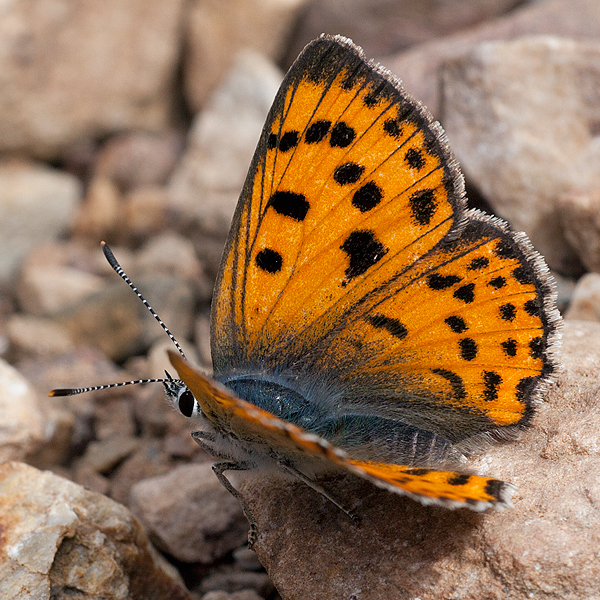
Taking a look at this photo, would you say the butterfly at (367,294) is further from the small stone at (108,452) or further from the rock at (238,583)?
the small stone at (108,452)

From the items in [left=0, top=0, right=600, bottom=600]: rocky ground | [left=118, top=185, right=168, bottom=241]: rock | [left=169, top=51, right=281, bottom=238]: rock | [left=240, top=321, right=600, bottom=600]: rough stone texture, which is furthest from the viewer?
[left=118, top=185, right=168, bottom=241]: rock

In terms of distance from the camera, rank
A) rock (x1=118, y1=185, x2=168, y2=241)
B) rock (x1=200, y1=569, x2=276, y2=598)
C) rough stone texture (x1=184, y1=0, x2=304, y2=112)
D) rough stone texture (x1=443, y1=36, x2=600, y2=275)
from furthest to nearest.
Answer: rough stone texture (x1=184, y1=0, x2=304, y2=112)
rock (x1=118, y1=185, x2=168, y2=241)
rough stone texture (x1=443, y1=36, x2=600, y2=275)
rock (x1=200, y1=569, x2=276, y2=598)

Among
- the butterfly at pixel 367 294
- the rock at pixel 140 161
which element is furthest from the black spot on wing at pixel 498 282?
the rock at pixel 140 161

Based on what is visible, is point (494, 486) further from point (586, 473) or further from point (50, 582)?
point (50, 582)

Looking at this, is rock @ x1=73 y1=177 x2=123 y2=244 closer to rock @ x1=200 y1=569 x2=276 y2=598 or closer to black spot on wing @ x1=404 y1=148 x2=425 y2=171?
rock @ x1=200 y1=569 x2=276 y2=598

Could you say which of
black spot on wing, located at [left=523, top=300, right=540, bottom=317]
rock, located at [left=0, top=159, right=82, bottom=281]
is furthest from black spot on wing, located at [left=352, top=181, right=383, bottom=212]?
rock, located at [left=0, top=159, right=82, bottom=281]

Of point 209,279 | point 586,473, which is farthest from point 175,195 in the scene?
point 586,473

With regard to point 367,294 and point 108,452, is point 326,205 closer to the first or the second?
point 367,294
